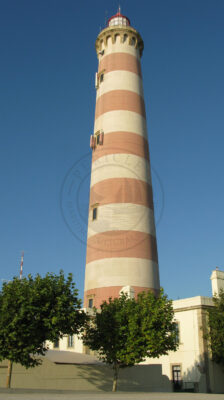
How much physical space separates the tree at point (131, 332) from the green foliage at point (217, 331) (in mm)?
7613

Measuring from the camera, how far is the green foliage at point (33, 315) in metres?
22.0

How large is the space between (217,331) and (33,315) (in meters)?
16.8

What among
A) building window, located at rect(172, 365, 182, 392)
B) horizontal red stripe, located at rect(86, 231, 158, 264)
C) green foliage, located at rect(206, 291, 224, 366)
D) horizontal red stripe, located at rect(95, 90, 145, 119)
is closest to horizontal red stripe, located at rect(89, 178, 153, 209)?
horizontal red stripe, located at rect(86, 231, 158, 264)

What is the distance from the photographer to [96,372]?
88.8 feet

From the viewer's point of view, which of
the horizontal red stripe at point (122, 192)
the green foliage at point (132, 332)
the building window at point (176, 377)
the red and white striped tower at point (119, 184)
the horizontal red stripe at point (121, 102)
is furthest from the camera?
the horizontal red stripe at point (121, 102)

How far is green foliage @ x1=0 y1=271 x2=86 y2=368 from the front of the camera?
72.2 feet

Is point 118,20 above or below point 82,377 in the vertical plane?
above

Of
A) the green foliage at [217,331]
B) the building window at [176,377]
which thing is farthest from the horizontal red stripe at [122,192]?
the building window at [176,377]

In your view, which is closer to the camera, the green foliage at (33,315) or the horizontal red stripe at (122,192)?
the green foliage at (33,315)

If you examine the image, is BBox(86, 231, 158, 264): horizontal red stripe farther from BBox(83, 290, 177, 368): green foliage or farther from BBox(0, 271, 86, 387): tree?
BBox(0, 271, 86, 387): tree

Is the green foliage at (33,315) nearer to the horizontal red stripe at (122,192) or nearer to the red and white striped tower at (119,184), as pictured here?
the red and white striped tower at (119,184)

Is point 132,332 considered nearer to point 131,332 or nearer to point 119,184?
point 131,332

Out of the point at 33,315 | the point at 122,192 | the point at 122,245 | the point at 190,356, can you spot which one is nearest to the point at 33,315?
the point at 33,315

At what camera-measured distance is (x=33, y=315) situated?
2289 centimetres
